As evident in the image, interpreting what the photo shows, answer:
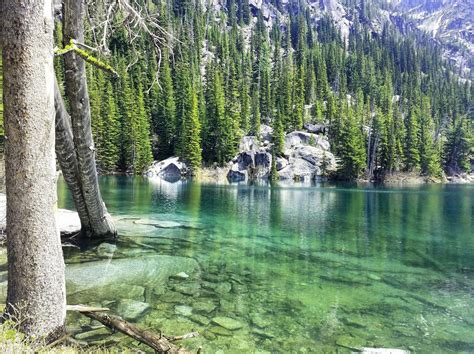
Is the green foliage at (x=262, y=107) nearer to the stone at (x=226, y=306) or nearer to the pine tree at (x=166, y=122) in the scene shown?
the pine tree at (x=166, y=122)

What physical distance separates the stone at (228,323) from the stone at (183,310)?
0.51 metres

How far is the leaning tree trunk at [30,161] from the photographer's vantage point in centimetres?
372

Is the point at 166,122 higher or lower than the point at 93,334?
higher

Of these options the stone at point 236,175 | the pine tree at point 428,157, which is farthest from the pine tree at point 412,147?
the stone at point 236,175

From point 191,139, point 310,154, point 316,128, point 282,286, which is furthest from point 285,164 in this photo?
point 282,286

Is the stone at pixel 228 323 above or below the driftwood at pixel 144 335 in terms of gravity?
below

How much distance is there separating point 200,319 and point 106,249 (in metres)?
5.71

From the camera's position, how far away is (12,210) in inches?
151

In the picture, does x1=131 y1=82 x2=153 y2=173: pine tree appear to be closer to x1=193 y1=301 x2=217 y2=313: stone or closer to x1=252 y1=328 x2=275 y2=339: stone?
x1=193 y1=301 x2=217 y2=313: stone

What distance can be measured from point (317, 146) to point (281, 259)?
7554cm

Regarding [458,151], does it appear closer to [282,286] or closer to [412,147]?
[412,147]

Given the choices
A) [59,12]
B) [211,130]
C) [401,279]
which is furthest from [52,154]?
[211,130]

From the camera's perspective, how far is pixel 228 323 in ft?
21.0

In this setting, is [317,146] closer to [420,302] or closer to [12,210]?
[420,302]
